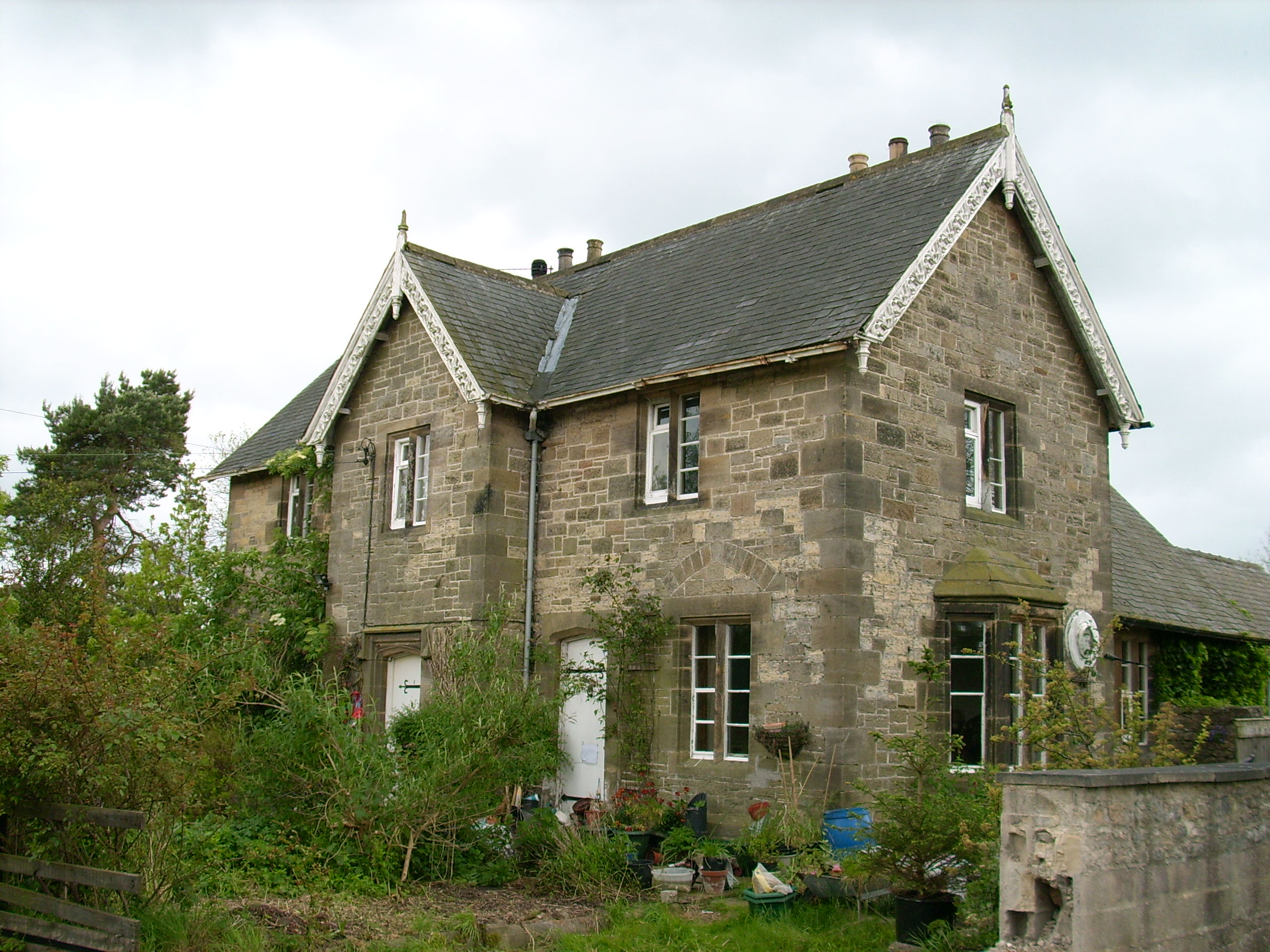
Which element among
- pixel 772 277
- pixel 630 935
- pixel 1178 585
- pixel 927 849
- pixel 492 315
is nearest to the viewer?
pixel 927 849

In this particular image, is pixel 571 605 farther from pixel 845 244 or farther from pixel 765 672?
pixel 845 244

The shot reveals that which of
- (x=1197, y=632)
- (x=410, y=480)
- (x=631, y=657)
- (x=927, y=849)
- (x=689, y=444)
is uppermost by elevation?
(x=689, y=444)

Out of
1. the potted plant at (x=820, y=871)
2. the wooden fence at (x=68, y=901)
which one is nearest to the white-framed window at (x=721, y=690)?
the potted plant at (x=820, y=871)

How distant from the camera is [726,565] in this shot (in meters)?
14.4

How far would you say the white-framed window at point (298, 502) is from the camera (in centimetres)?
2144

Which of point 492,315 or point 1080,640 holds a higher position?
point 492,315

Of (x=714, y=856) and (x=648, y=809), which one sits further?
(x=648, y=809)

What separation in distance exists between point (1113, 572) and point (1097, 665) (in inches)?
109

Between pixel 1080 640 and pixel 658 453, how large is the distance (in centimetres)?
597

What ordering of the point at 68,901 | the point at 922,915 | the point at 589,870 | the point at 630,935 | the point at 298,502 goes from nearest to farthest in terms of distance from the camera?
1. the point at 68,901
2. the point at 922,915
3. the point at 630,935
4. the point at 589,870
5. the point at 298,502

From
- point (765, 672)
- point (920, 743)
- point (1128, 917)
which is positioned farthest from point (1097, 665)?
point (1128, 917)

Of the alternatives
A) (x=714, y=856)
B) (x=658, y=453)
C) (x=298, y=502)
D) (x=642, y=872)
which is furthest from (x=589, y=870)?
(x=298, y=502)

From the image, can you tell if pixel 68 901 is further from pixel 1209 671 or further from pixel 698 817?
pixel 1209 671

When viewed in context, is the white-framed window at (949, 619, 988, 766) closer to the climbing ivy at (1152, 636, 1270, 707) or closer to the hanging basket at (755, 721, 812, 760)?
the hanging basket at (755, 721, 812, 760)
